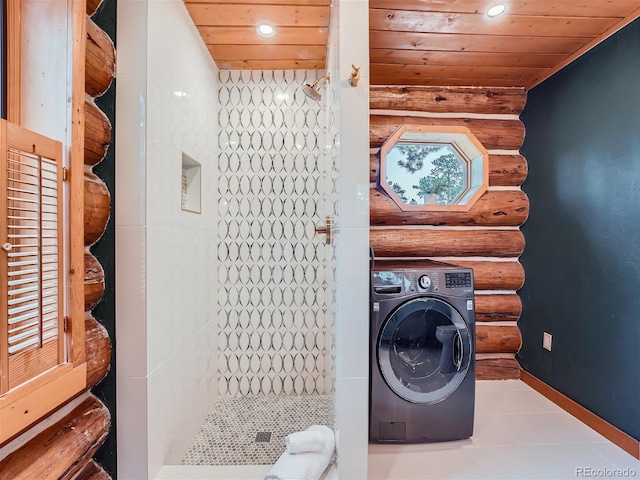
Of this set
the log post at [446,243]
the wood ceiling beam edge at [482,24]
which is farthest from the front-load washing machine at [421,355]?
the wood ceiling beam edge at [482,24]

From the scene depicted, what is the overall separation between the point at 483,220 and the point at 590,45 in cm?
130

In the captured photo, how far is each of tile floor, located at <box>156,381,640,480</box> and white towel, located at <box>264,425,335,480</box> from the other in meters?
0.07

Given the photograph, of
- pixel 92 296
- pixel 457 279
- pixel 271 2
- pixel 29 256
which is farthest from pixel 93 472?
pixel 271 2

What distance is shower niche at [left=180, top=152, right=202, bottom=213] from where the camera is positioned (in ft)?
6.14

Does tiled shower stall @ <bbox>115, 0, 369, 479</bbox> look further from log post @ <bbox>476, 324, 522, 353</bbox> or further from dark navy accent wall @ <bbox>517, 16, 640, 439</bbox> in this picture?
dark navy accent wall @ <bbox>517, 16, 640, 439</bbox>

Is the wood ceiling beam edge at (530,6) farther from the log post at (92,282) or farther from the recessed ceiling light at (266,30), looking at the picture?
the log post at (92,282)

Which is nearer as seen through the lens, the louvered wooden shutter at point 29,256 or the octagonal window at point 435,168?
the louvered wooden shutter at point 29,256

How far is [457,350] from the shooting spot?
177 centimetres

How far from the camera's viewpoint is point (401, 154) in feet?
8.57

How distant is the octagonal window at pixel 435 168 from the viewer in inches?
100

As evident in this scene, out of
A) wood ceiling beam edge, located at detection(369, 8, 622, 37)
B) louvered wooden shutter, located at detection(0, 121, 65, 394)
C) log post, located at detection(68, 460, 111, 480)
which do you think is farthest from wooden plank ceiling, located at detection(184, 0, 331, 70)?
log post, located at detection(68, 460, 111, 480)

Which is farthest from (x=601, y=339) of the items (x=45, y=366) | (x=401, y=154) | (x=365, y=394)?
(x=45, y=366)

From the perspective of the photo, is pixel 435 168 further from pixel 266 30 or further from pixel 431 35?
pixel 266 30

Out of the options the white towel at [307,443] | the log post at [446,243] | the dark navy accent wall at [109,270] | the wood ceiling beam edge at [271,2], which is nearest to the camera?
the dark navy accent wall at [109,270]
